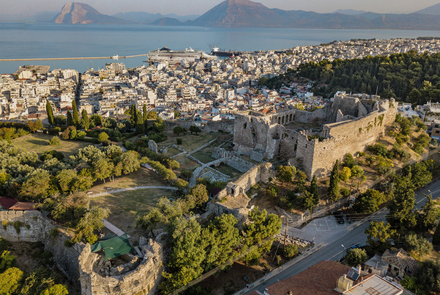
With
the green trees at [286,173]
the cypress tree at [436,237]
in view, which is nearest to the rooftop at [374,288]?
the cypress tree at [436,237]

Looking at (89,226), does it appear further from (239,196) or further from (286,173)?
(286,173)

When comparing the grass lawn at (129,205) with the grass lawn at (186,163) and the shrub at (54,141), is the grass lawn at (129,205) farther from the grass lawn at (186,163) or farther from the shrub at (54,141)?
the shrub at (54,141)

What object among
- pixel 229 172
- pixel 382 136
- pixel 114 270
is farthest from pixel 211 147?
pixel 114 270

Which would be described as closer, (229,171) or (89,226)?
(89,226)

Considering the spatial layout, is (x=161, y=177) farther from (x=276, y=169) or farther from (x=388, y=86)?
(x=388, y=86)

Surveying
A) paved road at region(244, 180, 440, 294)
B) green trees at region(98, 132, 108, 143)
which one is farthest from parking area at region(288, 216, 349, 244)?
green trees at region(98, 132, 108, 143)

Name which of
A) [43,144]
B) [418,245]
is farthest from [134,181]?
[418,245]
